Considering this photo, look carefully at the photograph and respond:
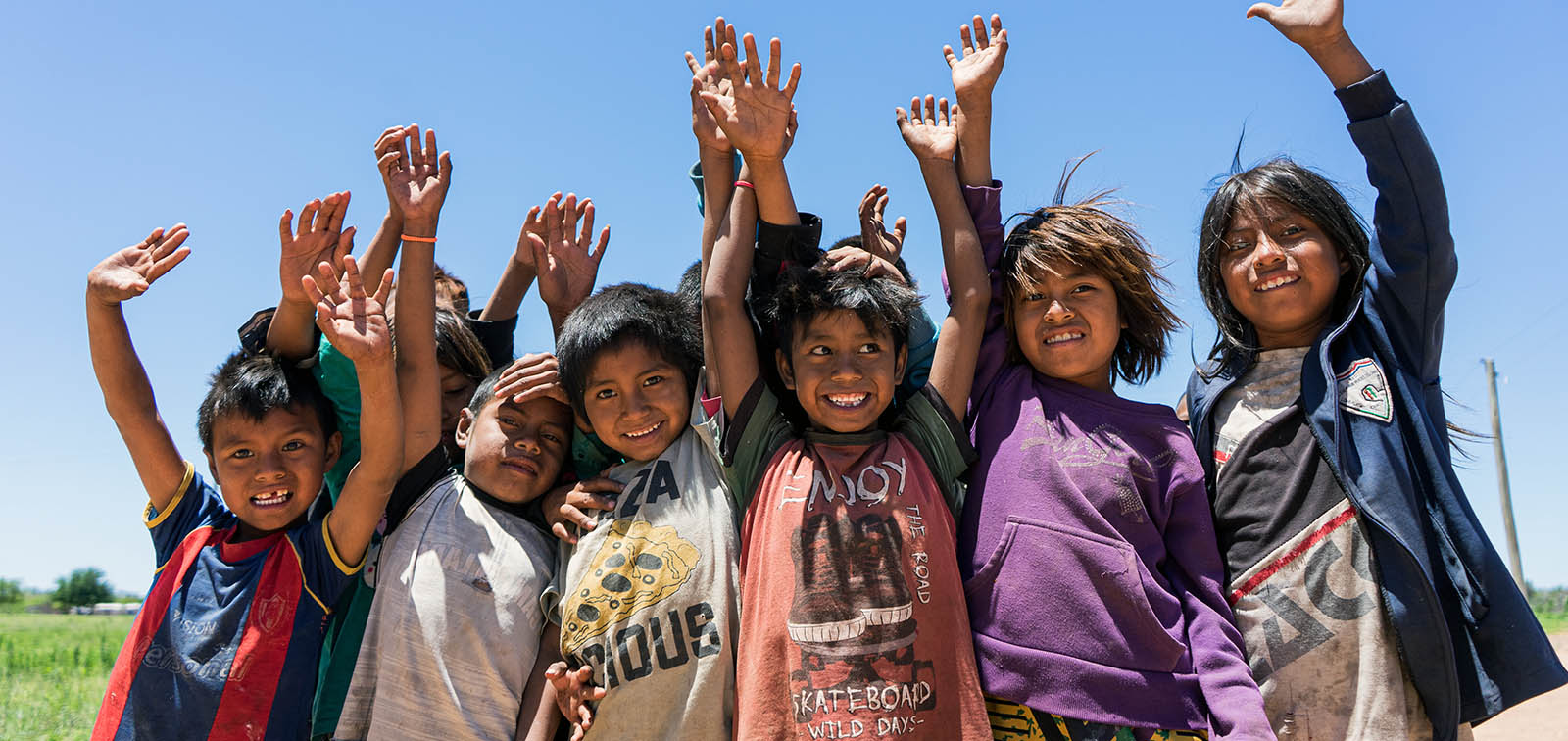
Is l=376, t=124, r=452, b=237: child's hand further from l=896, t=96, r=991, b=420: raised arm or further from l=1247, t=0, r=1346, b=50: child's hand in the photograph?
l=1247, t=0, r=1346, b=50: child's hand

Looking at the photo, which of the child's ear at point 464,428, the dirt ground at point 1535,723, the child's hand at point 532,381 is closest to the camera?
the child's hand at point 532,381

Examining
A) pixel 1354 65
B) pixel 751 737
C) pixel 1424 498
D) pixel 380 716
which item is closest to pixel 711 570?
pixel 751 737

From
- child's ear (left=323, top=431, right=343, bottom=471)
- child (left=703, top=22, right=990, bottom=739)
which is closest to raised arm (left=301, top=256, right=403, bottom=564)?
child's ear (left=323, top=431, right=343, bottom=471)

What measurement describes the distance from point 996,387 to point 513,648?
5.17ft

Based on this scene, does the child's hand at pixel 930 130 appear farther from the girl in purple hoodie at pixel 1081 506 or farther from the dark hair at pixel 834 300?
the dark hair at pixel 834 300

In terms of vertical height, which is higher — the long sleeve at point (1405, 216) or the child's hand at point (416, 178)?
the child's hand at point (416, 178)

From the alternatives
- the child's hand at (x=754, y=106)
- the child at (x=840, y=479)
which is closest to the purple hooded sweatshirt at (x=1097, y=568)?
the child at (x=840, y=479)

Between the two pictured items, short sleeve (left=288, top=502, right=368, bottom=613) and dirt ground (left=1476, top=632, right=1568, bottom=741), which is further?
dirt ground (left=1476, top=632, right=1568, bottom=741)

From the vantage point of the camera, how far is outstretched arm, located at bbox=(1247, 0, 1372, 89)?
114 inches

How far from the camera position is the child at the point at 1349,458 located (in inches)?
103

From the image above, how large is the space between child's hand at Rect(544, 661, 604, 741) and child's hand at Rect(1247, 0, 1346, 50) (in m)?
2.69

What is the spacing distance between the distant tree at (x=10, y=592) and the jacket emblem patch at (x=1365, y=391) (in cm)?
6425

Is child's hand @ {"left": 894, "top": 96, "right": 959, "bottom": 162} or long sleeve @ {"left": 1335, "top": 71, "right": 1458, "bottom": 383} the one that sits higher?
child's hand @ {"left": 894, "top": 96, "right": 959, "bottom": 162}

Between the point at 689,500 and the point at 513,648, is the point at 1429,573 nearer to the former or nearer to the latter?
the point at 689,500
